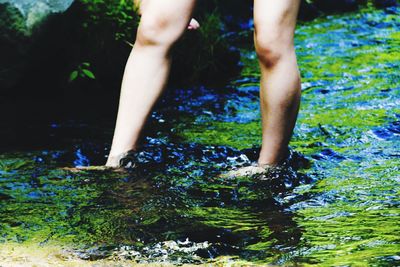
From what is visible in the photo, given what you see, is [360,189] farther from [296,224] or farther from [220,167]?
[220,167]

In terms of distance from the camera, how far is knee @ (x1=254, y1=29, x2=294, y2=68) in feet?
9.20

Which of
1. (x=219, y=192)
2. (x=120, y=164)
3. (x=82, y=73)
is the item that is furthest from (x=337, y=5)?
(x=219, y=192)

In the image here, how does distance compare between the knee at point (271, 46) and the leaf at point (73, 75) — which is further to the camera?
the leaf at point (73, 75)

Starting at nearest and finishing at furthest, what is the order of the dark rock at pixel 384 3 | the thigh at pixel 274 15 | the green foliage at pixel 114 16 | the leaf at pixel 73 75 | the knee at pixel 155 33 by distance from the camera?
the thigh at pixel 274 15, the knee at pixel 155 33, the leaf at pixel 73 75, the green foliage at pixel 114 16, the dark rock at pixel 384 3

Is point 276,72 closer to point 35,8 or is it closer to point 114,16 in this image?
point 35,8

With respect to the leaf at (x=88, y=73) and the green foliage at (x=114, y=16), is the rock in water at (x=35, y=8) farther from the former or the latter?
the leaf at (x=88, y=73)

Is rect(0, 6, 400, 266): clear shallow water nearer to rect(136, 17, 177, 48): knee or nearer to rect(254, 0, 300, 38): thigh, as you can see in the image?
rect(136, 17, 177, 48): knee

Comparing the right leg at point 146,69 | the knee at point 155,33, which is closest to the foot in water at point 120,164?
the right leg at point 146,69

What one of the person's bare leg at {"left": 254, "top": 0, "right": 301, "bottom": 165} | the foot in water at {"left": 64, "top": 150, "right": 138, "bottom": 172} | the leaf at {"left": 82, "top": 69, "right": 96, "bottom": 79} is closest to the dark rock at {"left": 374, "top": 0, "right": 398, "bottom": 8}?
the leaf at {"left": 82, "top": 69, "right": 96, "bottom": 79}

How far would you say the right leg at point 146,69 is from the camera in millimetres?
2967

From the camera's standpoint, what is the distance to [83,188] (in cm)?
273

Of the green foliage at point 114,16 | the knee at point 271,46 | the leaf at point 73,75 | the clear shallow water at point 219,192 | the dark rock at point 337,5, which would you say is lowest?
the clear shallow water at point 219,192

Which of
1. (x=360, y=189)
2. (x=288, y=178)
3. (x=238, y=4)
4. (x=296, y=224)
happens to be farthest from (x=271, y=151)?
(x=238, y=4)

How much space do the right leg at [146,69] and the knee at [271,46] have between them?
37cm
